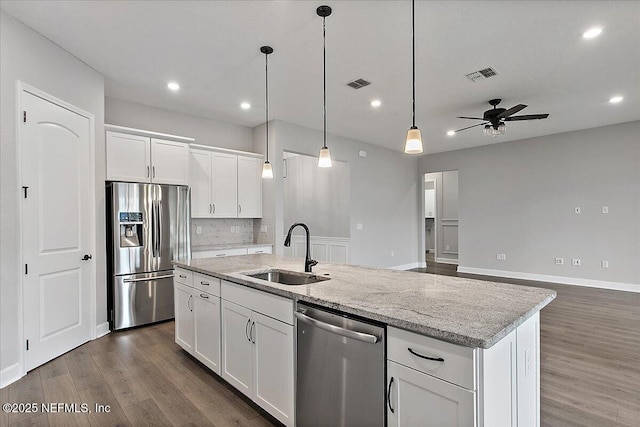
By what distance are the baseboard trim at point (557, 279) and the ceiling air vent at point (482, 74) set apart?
474 cm

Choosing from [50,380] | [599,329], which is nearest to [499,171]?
[599,329]

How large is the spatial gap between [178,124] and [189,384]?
12.4 ft

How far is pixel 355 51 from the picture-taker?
10.3 ft

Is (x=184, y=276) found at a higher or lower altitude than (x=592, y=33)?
lower

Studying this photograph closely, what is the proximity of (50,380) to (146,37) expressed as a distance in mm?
2998

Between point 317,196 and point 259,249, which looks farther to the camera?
point 317,196

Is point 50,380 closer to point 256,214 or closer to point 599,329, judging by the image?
point 256,214

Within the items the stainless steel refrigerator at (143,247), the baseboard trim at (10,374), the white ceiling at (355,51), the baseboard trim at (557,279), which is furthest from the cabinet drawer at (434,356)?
the baseboard trim at (557,279)

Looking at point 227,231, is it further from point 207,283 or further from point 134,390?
point 134,390

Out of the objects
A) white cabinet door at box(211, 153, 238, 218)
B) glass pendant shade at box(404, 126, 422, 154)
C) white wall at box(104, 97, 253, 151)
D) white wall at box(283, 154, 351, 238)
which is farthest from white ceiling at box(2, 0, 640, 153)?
white wall at box(283, 154, 351, 238)

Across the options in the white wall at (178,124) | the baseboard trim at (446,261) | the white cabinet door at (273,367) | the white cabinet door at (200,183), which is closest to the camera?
the white cabinet door at (273,367)

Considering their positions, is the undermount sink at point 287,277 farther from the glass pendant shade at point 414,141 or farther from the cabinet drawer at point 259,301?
the glass pendant shade at point 414,141

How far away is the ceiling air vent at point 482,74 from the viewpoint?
3521mm

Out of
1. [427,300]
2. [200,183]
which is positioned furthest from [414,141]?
[200,183]
